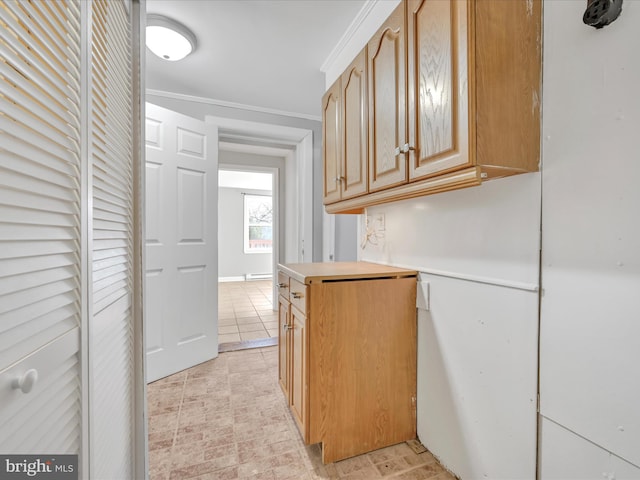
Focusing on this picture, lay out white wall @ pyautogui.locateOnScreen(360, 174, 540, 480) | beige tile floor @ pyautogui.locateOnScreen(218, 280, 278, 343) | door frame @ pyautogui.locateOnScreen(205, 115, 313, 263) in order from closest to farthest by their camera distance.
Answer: white wall @ pyautogui.locateOnScreen(360, 174, 540, 480) → door frame @ pyautogui.locateOnScreen(205, 115, 313, 263) → beige tile floor @ pyautogui.locateOnScreen(218, 280, 278, 343)

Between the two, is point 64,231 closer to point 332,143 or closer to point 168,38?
point 332,143

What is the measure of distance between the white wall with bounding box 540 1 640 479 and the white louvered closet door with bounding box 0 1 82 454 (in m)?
1.35

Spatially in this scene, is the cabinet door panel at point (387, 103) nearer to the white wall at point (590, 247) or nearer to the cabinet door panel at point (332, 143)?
the cabinet door panel at point (332, 143)

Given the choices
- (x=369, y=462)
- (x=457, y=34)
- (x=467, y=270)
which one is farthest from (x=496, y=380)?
(x=457, y=34)

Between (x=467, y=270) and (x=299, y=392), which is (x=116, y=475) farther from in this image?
(x=467, y=270)

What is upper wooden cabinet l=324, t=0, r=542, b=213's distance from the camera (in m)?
0.90

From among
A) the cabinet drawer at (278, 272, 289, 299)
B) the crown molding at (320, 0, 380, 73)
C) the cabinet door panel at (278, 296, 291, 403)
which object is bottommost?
the cabinet door panel at (278, 296, 291, 403)

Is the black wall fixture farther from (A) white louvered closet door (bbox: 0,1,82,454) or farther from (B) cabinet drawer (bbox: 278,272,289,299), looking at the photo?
(B) cabinet drawer (bbox: 278,272,289,299)

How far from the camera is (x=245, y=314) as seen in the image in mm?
4047

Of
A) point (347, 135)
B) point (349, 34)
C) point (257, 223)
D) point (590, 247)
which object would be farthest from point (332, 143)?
point (257, 223)

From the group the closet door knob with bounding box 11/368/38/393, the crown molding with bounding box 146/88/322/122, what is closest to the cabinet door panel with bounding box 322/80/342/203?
the crown molding with bounding box 146/88/322/122

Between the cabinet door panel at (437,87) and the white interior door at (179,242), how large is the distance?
1.96m

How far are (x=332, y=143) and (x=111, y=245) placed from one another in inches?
52.2

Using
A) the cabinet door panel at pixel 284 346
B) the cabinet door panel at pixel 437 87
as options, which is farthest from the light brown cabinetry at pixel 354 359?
the cabinet door panel at pixel 437 87
